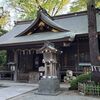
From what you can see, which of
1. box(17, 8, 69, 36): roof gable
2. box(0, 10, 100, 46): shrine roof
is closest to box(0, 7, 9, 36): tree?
box(0, 10, 100, 46): shrine roof

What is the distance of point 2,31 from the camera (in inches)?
1253

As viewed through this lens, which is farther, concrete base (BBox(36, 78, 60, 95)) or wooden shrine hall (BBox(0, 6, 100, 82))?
wooden shrine hall (BBox(0, 6, 100, 82))

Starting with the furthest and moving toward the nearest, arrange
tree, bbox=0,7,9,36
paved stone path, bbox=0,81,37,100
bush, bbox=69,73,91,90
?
1. tree, bbox=0,7,9,36
2. bush, bbox=69,73,91,90
3. paved stone path, bbox=0,81,37,100

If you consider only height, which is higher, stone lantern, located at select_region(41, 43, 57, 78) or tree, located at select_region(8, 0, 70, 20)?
tree, located at select_region(8, 0, 70, 20)

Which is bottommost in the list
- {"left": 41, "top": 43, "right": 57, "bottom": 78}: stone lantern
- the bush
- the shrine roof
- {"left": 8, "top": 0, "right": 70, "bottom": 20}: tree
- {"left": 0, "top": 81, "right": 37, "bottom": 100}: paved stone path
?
{"left": 0, "top": 81, "right": 37, "bottom": 100}: paved stone path

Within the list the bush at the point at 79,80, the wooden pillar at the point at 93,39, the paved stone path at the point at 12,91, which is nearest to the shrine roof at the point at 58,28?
the wooden pillar at the point at 93,39

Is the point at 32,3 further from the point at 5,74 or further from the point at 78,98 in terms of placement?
the point at 78,98

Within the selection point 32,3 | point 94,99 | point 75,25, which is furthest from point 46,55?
point 32,3

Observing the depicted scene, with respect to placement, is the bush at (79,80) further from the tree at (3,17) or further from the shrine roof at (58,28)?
the tree at (3,17)

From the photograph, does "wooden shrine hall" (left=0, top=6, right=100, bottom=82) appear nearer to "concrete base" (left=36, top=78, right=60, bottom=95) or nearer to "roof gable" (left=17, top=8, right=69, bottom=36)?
"roof gable" (left=17, top=8, right=69, bottom=36)

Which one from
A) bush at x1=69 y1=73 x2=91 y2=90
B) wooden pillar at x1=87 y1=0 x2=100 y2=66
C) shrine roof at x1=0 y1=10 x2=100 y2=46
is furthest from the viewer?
shrine roof at x1=0 y1=10 x2=100 y2=46

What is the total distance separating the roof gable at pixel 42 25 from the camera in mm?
18837

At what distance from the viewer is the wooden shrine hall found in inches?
678

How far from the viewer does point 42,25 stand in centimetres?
1962
